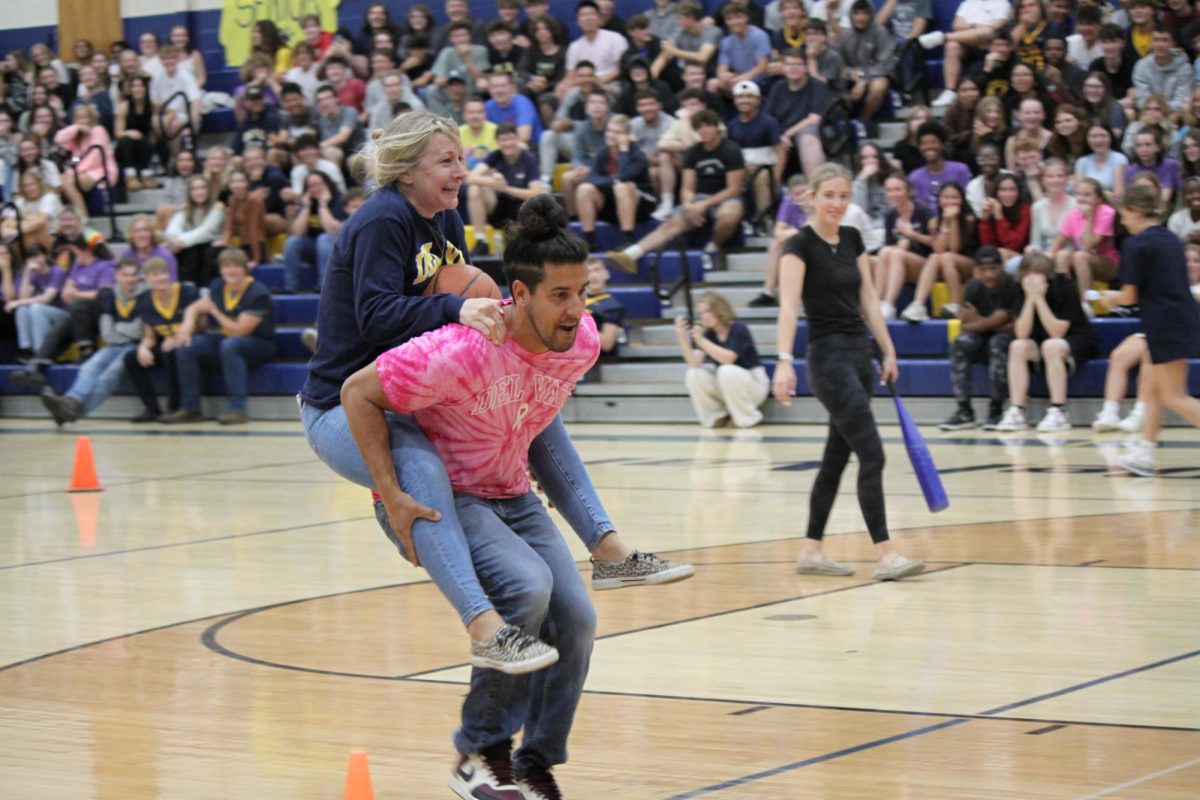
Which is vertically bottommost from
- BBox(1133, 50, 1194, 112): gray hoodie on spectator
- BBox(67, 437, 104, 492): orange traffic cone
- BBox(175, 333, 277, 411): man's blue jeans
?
BBox(175, 333, 277, 411): man's blue jeans

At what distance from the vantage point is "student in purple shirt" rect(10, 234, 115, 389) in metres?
18.0

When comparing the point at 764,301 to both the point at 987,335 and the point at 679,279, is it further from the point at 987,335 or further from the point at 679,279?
the point at 987,335

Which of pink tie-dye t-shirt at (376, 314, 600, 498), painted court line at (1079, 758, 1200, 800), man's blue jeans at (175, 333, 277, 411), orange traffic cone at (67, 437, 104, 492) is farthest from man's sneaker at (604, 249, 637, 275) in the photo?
painted court line at (1079, 758, 1200, 800)

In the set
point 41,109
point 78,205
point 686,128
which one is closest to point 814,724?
point 686,128

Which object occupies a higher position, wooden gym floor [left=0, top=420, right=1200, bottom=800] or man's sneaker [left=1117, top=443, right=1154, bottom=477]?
wooden gym floor [left=0, top=420, right=1200, bottom=800]

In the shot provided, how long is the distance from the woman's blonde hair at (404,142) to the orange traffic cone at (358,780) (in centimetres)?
151

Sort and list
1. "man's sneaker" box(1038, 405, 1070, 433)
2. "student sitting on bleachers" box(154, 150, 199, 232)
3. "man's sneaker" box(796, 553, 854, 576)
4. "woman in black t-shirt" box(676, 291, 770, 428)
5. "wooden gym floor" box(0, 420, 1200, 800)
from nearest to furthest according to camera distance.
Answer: "wooden gym floor" box(0, 420, 1200, 800) < "man's sneaker" box(796, 553, 854, 576) < "man's sneaker" box(1038, 405, 1070, 433) < "woman in black t-shirt" box(676, 291, 770, 428) < "student sitting on bleachers" box(154, 150, 199, 232)

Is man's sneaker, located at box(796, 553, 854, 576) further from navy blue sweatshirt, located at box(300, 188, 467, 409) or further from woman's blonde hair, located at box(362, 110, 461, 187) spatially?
woman's blonde hair, located at box(362, 110, 461, 187)

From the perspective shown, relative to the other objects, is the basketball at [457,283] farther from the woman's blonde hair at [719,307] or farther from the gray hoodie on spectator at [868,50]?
the gray hoodie on spectator at [868,50]

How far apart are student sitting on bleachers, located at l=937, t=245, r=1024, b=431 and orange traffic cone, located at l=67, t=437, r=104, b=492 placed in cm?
646

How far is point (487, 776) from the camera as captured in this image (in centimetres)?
434

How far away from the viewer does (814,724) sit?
17.0 ft

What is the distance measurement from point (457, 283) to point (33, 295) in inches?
597

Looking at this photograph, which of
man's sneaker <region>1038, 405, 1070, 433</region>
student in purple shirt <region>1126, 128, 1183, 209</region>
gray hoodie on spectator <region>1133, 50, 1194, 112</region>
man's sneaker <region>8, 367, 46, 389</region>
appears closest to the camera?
man's sneaker <region>1038, 405, 1070, 433</region>
